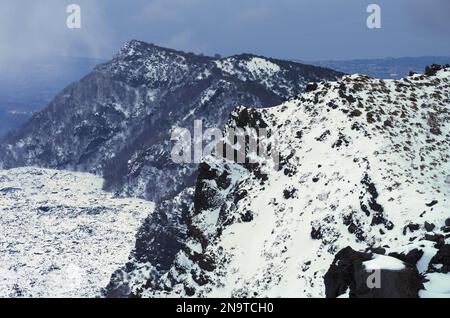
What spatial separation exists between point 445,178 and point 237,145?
49.3 meters

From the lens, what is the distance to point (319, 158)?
103 meters

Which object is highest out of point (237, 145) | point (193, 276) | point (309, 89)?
point (309, 89)

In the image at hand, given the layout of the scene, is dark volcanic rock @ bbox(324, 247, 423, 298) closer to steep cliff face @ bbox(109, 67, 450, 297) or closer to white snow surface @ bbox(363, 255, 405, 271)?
white snow surface @ bbox(363, 255, 405, 271)

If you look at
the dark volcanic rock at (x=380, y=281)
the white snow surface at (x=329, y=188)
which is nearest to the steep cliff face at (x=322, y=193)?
the white snow surface at (x=329, y=188)

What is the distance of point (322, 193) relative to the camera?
93.3 metres

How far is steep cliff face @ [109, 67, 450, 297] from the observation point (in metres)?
78.8

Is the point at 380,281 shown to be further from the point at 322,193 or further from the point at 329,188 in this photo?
the point at 322,193

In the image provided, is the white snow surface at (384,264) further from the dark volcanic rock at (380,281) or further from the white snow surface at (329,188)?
the white snow surface at (329,188)

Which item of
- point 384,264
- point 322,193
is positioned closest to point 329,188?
point 322,193

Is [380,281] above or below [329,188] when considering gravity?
below
